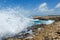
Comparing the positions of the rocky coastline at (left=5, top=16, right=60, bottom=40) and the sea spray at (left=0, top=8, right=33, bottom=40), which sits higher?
the sea spray at (left=0, top=8, right=33, bottom=40)

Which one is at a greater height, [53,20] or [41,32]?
[53,20]

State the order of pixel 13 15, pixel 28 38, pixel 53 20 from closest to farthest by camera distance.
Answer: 1. pixel 28 38
2. pixel 13 15
3. pixel 53 20

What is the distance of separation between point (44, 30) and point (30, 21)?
1.18 ft

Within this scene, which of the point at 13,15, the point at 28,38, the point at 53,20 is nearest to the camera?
the point at 28,38

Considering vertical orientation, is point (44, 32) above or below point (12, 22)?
below

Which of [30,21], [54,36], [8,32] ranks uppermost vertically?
[30,21]

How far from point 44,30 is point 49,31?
97 millimetres

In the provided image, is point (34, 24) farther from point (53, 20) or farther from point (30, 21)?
point (53, 20)

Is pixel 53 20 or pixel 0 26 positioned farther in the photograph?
pixel 53 20

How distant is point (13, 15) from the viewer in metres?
3.38

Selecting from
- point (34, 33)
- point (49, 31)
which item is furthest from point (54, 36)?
point (34, 33)

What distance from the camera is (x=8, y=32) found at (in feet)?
10.3

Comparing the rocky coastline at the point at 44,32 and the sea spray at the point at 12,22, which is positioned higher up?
the sea spray at the point at 12,22

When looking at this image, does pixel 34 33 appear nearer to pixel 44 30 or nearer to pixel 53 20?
pixel 44 30
